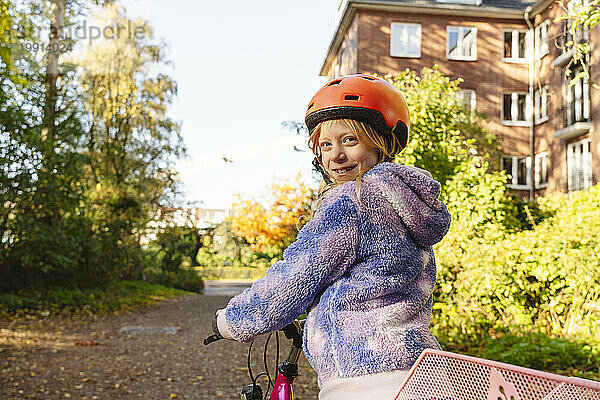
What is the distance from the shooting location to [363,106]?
1.91 metres

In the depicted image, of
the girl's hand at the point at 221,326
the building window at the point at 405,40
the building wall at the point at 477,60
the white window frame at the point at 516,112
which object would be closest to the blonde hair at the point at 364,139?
the girl's hand at the point at 221,326

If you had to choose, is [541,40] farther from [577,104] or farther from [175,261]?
[175,261]

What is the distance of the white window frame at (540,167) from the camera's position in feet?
78.6

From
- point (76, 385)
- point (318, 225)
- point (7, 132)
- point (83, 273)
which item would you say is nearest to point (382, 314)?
point (318, 225)

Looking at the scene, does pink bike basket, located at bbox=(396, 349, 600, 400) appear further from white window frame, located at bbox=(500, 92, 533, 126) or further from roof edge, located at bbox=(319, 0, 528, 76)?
white window frame, located at bbox=(500, 92, 533, 126)

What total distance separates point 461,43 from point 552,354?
20519 millimetres

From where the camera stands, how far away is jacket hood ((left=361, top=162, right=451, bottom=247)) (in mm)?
1690

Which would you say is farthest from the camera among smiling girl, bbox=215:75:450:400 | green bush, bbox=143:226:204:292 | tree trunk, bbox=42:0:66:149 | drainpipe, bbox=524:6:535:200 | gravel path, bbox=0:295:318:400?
drainpipe, bbox=524:6:535:200

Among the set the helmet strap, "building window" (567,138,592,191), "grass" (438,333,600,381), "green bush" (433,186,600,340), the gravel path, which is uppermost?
"building window" (567,138,592,191)

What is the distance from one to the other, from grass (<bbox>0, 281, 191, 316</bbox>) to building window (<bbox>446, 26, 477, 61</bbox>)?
15177 millimetres

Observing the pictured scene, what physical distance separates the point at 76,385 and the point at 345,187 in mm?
6068

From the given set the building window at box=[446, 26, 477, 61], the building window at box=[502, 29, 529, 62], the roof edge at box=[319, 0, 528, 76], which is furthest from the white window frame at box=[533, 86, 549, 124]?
the roof edge at box=[319, 0, 528, 76]

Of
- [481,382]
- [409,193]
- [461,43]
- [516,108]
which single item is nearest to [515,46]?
[461,43]

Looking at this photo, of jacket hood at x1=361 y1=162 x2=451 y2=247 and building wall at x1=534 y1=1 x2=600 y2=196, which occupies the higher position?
building wall at x1=534 y1=1 x2=600 y2=196
